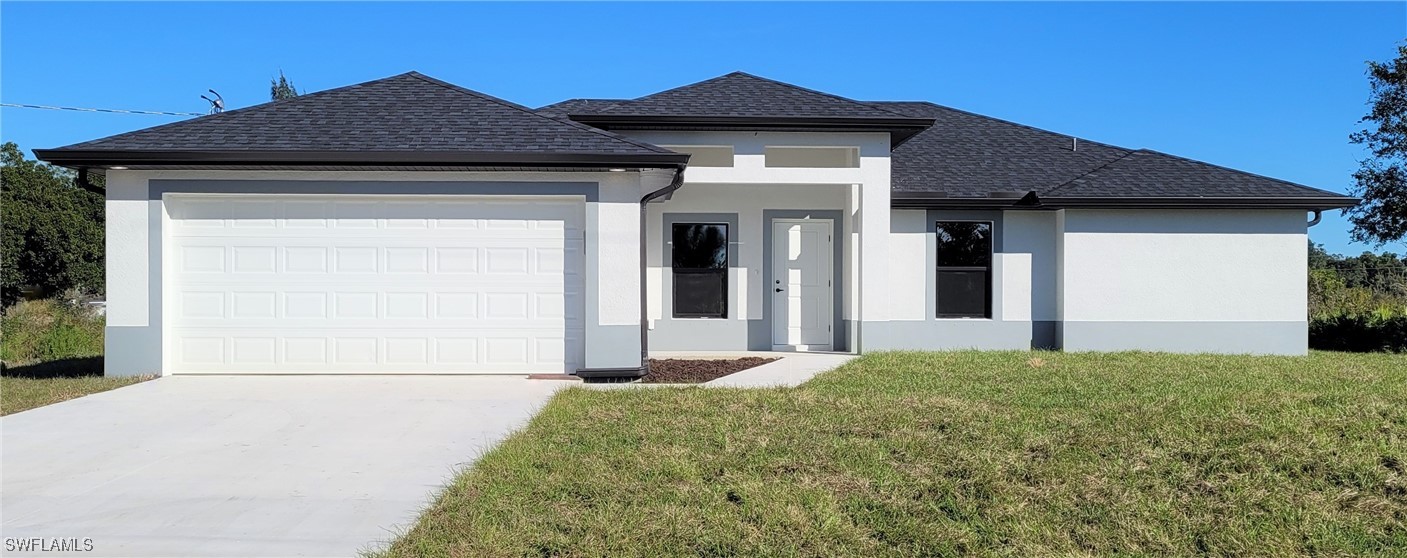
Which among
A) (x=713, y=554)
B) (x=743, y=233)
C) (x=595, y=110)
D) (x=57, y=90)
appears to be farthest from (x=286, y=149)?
(x=57, y=90)

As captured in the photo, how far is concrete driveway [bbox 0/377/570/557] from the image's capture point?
4551 mm

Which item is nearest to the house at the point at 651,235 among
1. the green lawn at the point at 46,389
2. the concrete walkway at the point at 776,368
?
the green lawn at the point at 46,389

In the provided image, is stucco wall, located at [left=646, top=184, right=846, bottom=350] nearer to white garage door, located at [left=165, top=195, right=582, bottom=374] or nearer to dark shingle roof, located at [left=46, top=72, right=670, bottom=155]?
dark shingle roof, located at [left=46, top=72, right=670, bottom=155]

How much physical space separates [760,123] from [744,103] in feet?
2.69

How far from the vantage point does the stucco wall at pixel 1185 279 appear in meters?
13.5

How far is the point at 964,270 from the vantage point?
13.9m

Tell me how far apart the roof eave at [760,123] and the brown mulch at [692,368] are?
3406 mm

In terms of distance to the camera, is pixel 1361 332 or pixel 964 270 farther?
pixel 1361 332

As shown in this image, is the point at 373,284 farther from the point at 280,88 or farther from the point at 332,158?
the point at 280,88

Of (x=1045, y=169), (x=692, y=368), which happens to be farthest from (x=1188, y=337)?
(x=692, y=368)

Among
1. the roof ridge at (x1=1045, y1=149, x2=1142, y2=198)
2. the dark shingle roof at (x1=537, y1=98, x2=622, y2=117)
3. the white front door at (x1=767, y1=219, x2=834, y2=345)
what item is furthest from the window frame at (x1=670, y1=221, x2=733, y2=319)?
the roof ridge at (x1=1045, y1=149, x2=1142, y2=198)

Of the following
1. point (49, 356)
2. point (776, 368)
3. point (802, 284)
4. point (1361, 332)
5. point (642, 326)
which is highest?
point (802, 284)

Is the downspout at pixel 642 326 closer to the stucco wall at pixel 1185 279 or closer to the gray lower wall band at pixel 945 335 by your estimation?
the gray lower wall band at pixel 945 335

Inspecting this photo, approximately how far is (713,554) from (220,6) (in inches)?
660
